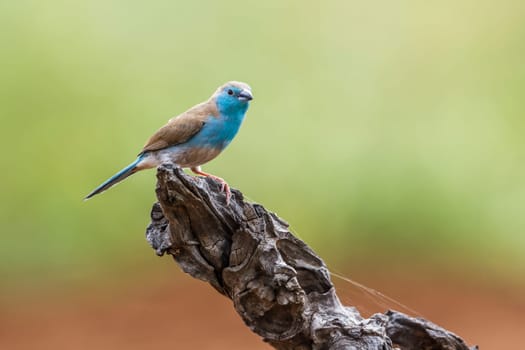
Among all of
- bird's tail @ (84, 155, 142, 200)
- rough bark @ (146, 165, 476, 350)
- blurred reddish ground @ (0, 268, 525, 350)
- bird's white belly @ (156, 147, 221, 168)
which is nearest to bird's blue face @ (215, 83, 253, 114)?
bird's white belly @ (156, 147, 221, 168)

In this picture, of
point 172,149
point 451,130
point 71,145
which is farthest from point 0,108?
point 451,130

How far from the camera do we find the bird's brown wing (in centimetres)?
257

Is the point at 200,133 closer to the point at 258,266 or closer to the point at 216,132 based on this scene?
the point at 216,132

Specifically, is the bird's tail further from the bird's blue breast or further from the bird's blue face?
the bird's blue face

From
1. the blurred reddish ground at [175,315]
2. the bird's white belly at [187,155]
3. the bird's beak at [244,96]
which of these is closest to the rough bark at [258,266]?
the bird's white belly at [187,155]

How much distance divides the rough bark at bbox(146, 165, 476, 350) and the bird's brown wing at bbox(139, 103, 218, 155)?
51 centimetres

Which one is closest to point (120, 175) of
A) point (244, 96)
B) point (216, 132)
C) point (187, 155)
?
point (187, 155)

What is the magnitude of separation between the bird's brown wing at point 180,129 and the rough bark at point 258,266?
507 mm

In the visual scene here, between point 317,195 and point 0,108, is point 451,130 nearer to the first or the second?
point 317,195

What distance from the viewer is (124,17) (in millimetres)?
3316

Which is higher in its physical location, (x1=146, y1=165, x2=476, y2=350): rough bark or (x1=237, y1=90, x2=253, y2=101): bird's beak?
(x1=237, y1=90, x2=253, y2=101): bird's beak

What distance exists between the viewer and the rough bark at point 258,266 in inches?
76.9

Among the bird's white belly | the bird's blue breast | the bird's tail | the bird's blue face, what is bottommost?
the bird's tail

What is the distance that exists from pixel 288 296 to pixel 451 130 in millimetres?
1772
